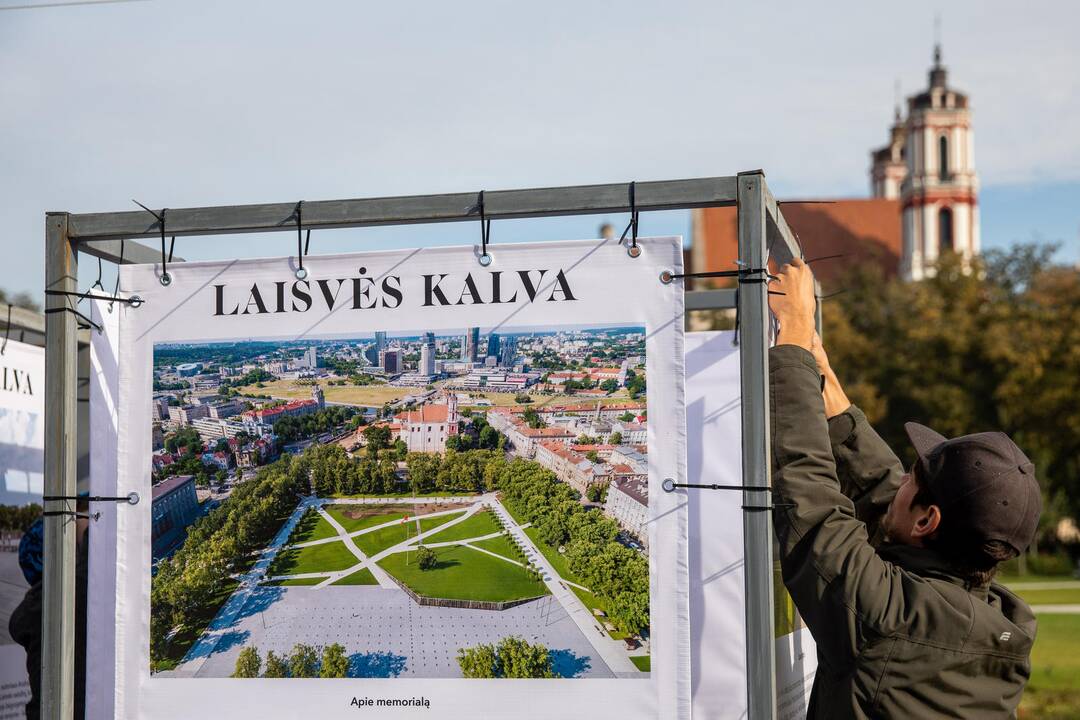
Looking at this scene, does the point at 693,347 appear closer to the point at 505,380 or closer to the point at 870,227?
the point at 505,380

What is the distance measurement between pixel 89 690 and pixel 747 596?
170 centimetres

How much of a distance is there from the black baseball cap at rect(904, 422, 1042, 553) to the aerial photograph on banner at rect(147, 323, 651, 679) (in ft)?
2.26

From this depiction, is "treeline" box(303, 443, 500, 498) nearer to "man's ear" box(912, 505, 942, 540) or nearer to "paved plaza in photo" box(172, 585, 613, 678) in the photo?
"paved plaza in photo" box(172, 585, 613, 678)

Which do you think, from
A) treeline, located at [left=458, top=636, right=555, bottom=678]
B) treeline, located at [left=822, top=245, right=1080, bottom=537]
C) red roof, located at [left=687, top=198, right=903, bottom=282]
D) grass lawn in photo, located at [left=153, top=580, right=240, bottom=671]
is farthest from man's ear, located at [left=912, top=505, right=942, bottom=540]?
red roof, located at [left=687, top=198, right=903, bottom=282]

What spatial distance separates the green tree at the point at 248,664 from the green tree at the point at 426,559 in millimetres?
468

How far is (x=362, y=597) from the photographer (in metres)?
2.71

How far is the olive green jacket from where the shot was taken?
8.17 feet

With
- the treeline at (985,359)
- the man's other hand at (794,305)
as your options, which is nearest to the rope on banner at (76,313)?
the man's other hand at (794,305)

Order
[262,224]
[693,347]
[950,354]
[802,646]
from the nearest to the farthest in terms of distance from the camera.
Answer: [262,224] < [802,646] < [693,347] < [950,354]

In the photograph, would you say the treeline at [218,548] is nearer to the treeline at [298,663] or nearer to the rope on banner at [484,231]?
the treeline at [298,663]

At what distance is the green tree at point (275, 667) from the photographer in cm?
272

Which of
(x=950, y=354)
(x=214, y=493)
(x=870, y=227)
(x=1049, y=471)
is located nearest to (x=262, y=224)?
(x=214, y=493)

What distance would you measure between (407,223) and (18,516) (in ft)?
10.1

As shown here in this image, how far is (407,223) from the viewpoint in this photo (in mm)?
2750
